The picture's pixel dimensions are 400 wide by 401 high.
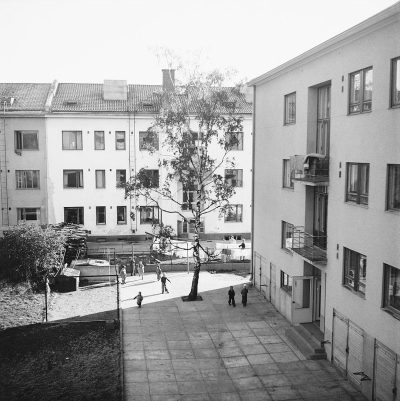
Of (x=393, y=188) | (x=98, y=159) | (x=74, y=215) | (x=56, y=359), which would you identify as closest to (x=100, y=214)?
(x=74, y=215)

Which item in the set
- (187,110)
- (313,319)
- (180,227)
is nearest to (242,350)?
(313,319)

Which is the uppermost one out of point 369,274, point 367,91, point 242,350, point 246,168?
point 367,91

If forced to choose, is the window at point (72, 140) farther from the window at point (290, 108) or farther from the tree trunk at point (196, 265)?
the window at point (290, 108)

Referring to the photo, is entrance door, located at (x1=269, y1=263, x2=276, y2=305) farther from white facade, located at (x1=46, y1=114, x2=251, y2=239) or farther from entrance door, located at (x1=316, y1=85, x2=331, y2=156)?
white facade, located at (x1=46, y1=114, x2=251, y2=239)

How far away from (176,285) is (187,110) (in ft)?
35.5

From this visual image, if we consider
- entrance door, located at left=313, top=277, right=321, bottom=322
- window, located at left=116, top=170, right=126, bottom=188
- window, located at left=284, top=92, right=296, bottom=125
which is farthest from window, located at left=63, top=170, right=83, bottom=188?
entrance door, located at left=313, top=277, right=321, bottom=322

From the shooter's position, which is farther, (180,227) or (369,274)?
(180,227)

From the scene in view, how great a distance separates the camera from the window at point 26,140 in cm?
4253

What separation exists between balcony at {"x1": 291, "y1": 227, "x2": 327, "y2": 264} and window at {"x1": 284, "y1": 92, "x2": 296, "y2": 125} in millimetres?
5234

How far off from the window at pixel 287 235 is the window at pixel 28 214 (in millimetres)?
25146

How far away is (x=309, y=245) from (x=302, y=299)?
8.24 feet

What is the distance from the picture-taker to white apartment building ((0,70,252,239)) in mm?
42906

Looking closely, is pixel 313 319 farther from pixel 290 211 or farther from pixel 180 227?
pixel 180 227

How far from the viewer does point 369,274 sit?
16.7 m
